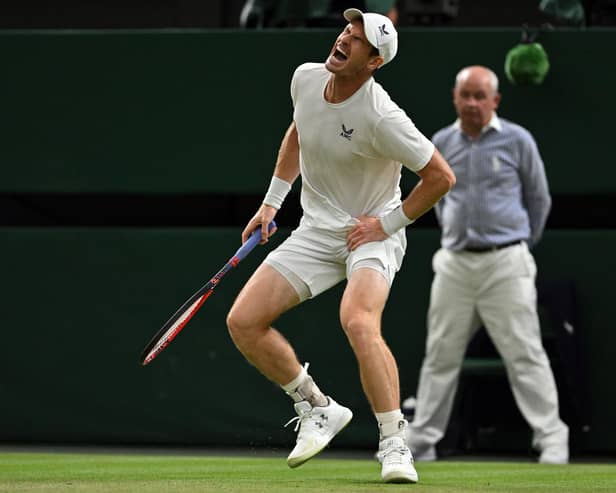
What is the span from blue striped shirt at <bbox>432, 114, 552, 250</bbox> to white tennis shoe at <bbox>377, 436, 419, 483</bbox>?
122 inches

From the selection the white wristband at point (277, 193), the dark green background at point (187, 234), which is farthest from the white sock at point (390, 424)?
the dark green background at point (187, 234)

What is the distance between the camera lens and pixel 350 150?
21.5ft

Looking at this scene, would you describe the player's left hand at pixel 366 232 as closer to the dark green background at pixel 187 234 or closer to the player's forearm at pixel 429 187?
the player's forearm at pixel 429 187

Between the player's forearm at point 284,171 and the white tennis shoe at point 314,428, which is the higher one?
the player's forearm at point 284,171

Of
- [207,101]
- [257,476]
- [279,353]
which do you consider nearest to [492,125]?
[207,101]

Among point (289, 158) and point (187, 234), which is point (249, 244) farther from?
point (187, 234)

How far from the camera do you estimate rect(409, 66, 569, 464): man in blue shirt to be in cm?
916

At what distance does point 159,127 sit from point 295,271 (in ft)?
13.7

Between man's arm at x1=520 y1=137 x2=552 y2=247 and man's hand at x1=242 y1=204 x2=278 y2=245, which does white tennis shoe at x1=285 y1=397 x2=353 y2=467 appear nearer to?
man's hand at x1=242 y1=204 x2=278 y2=245

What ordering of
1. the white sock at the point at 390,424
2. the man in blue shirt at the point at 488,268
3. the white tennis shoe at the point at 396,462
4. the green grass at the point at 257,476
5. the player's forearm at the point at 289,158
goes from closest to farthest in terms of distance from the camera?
the green grass at the point at 257,476
the white tennis shoe at the point at 396,462
the white sock at the point at 390,424
the player's forearm at the point at 289,158
the man in blue shirt at the point at 488,268

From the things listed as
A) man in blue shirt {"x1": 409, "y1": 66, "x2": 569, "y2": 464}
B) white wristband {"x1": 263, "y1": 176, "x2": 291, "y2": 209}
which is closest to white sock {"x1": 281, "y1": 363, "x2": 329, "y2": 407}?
white wristband {"x1": 263, "y1": 176, "x2": 291, "y2": 209}

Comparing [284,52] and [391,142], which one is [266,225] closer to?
[391,142]

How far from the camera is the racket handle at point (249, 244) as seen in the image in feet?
22.2

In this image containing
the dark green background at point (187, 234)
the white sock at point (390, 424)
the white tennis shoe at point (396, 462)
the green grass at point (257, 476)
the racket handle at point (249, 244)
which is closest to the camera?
the green grass at point (257, 476)
